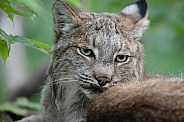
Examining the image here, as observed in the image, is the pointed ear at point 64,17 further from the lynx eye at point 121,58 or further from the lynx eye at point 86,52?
the lynx eye at point 121,58

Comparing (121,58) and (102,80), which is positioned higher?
(121,58)

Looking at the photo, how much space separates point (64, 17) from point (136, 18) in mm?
859

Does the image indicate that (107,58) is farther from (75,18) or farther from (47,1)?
(47,1)

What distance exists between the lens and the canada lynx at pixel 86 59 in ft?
19.8

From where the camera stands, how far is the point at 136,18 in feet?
22.9

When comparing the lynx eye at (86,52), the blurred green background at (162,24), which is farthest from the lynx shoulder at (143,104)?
the blurred green background at (162,24)

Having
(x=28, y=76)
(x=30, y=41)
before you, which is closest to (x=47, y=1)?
(x=28, y=76)

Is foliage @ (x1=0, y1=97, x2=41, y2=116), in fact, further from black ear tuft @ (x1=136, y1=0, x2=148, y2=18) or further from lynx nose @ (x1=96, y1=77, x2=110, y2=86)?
lynx nose @ (x1=96, y1=77, x2=110, y2=86)

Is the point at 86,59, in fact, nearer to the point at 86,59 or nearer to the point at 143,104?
the point at 86,59

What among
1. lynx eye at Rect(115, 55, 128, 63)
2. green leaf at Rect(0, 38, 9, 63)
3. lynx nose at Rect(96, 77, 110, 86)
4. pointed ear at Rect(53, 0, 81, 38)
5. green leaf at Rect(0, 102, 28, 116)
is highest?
pointed ear at Rect(53, 0, 81, 38)

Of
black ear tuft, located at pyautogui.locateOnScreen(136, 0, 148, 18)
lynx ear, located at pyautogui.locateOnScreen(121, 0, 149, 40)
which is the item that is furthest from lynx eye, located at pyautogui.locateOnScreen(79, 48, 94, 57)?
black ear tuft, located at pyautogui.locateOnScreen(136, 0, 148, 18)

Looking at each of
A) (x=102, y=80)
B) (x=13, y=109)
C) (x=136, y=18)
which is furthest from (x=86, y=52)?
(x=13, y=109)

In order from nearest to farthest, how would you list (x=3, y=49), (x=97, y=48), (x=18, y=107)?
(x=3, y=49)
(x=97, y=48)
(x=18, y=107)

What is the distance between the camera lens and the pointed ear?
6508mm
